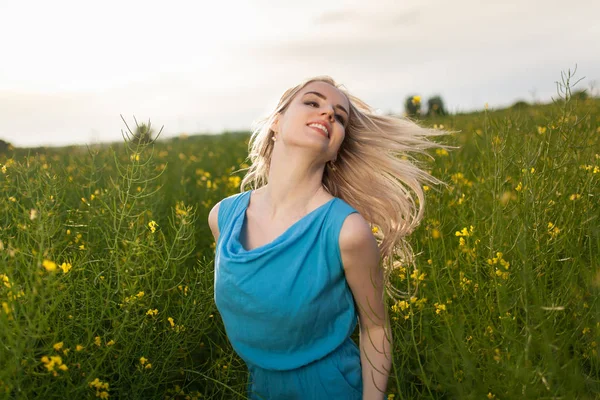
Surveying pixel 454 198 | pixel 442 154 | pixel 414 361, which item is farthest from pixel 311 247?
pixel 442 154

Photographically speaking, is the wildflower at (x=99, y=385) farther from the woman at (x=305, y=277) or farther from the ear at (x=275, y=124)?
the ear at (x=275, y=124)

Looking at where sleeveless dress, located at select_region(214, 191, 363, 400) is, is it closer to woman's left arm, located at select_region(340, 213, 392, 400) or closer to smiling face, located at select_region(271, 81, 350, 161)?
woman's left arm, located at select_region(340, 213, 392, 400)

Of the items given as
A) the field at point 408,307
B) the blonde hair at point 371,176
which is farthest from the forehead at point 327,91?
the field at point 408,307

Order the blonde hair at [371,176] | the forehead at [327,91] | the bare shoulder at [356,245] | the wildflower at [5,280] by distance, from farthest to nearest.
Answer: the blonde hair at [371,176], the forehead at [327,91], the bare shoulder at [356,245], the wildflower at [5,280]

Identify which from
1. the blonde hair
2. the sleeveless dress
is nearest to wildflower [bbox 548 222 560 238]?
the blonde hair

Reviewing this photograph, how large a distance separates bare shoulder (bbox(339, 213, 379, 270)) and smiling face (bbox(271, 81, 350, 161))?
0.33 meters

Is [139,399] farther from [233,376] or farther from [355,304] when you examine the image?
[355,304]

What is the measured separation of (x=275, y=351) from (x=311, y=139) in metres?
0.80

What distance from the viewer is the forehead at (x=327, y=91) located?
2314 mm

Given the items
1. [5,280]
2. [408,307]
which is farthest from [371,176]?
[5,280]

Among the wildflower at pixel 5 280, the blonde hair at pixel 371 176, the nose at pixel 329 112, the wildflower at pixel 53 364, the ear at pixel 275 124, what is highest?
the nose at pixel 329 112

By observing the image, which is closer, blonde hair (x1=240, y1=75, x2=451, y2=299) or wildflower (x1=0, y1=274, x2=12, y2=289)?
wildflower (x1=0, y1=274, x2=12, y2=289)

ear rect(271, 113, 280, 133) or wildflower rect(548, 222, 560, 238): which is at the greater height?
ear rect(271, 113, 280, 133)

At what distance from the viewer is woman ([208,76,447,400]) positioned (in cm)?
204
